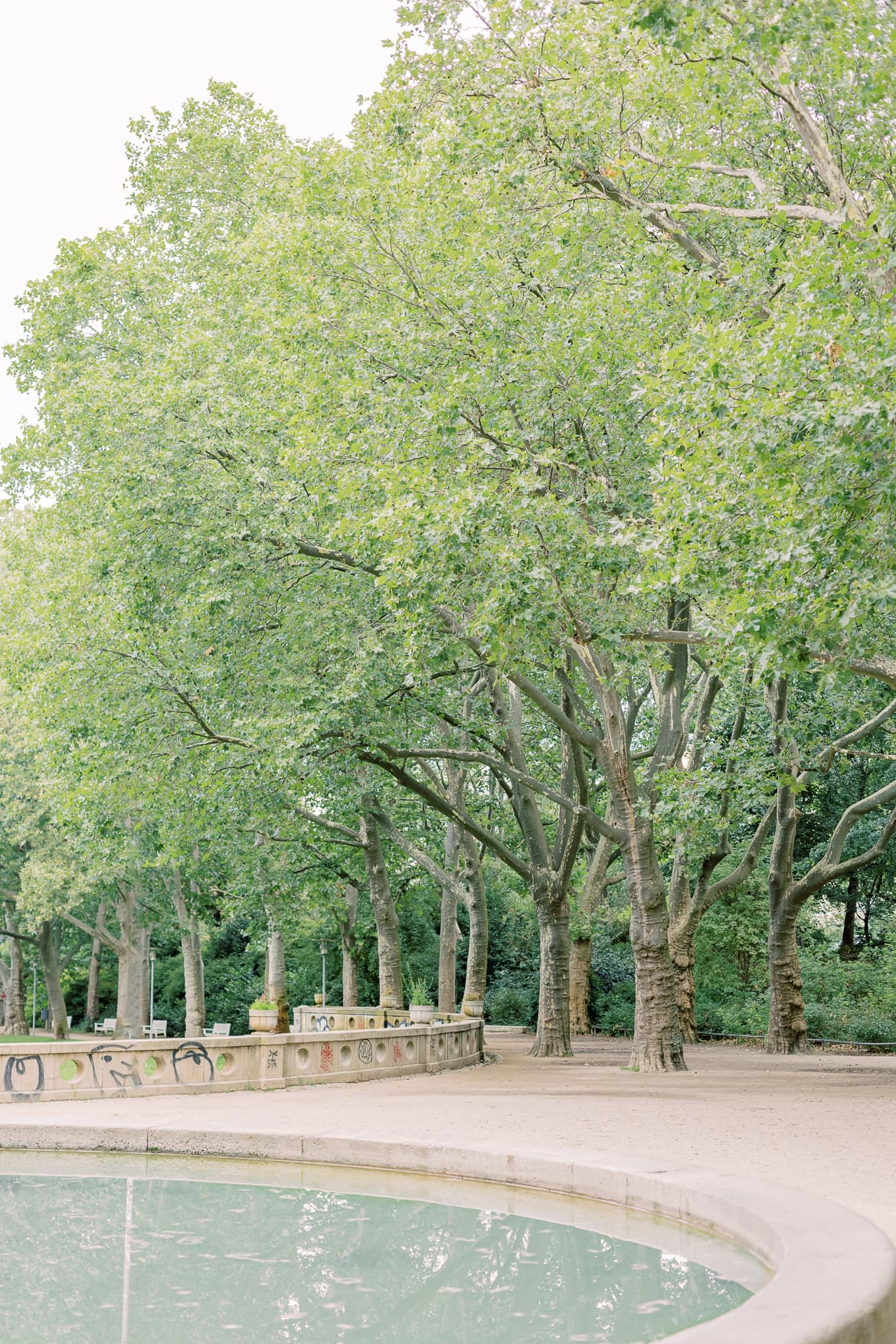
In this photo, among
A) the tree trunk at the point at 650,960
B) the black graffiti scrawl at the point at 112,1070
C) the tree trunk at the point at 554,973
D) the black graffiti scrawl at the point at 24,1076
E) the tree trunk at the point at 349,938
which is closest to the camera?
the black graffiti scrawl at the point at 24,1076

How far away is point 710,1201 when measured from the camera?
23.2 ft

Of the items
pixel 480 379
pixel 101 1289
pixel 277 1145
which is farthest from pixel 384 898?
pixel 101 1289

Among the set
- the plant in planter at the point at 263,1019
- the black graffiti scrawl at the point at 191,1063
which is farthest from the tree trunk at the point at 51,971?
the black graffiti scrawl at the point at 191,1063

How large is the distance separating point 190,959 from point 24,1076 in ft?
67.8

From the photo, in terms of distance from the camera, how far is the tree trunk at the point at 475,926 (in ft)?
89.9

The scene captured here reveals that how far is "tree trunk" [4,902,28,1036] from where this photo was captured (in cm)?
4472

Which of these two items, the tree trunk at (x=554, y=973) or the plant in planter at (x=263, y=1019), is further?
the tree trunk at (x=554, y=973)

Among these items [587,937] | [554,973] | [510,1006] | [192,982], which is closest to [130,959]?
[192,982]

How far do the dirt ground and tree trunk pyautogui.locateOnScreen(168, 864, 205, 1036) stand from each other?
14.8 m

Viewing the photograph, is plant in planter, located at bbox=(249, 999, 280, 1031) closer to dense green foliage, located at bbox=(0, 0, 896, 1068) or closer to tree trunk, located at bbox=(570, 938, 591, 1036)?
dense green foliage, located at bbox=(0, 0, 896, 1068)

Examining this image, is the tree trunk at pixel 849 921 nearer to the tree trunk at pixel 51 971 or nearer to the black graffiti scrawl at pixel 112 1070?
the tree trunk at pixel 51 971

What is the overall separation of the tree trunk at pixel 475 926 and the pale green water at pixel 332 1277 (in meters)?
18.9

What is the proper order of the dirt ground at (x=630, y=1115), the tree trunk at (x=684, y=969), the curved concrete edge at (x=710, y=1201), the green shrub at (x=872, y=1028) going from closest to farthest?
the curved concrete edge at (x=710, y=1201), the dirt ground at (x=630, y=1115), the tree trunk at (x=684, y=969), the green shrub at (x=872, y=1028)

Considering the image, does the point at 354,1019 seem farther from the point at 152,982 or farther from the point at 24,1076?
the point at 152,982
